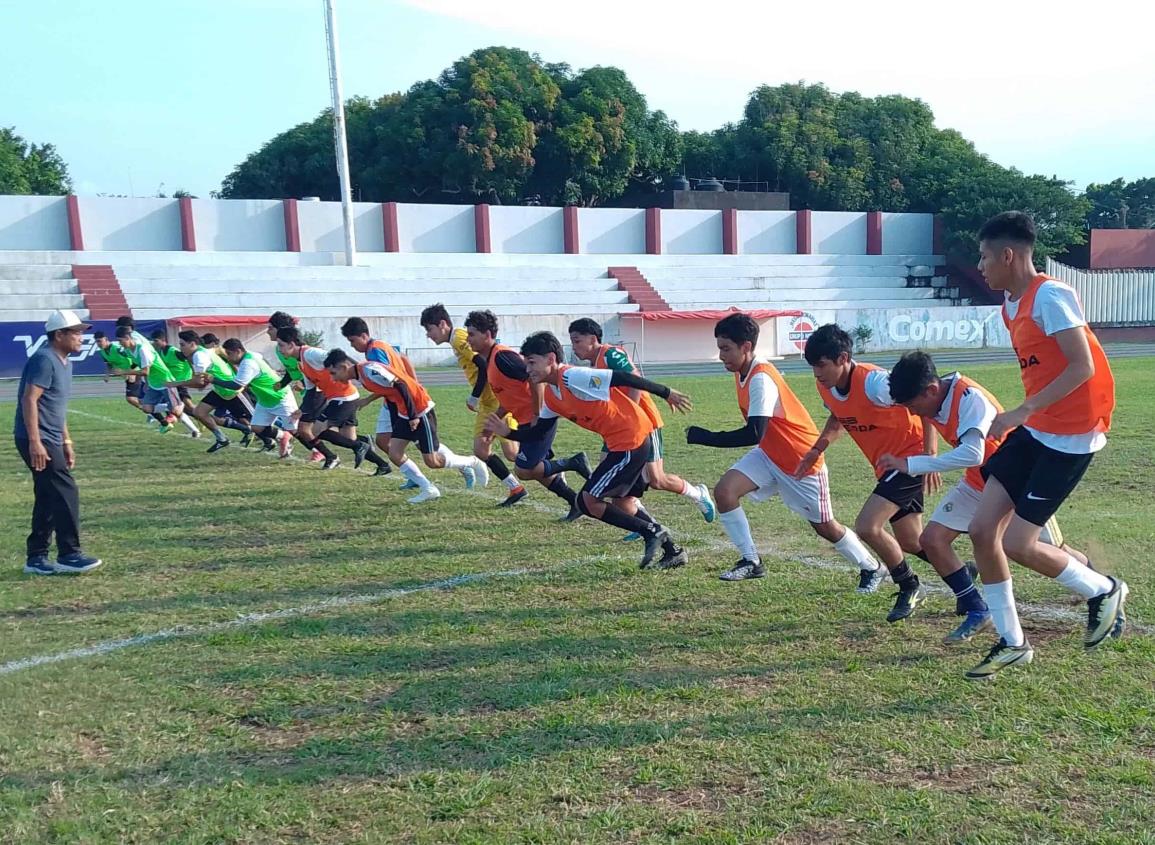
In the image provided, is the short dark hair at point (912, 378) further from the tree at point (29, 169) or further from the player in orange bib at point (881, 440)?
the tree at point (29, 169)

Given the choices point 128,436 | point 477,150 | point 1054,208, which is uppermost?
point 477,150

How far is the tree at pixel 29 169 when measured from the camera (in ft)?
188

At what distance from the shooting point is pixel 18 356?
34.3 metres

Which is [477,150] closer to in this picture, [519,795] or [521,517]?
[521,517]

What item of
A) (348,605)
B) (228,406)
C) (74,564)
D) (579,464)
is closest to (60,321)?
(74,564)

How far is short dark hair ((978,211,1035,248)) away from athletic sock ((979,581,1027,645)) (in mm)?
1605

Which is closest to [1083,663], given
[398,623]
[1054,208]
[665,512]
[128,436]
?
[398,623]

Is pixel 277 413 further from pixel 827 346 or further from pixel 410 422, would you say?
pixel 827 346

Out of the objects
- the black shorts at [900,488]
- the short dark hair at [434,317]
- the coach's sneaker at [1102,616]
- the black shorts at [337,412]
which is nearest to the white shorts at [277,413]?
the black shorts at [337,412]

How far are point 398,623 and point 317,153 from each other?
187ft

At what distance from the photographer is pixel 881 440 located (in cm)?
580

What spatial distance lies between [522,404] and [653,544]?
238cm

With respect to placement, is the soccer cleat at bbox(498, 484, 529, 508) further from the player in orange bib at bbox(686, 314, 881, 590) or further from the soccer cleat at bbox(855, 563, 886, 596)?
the soccer cleat at bbox(855, 563, 886, 596)

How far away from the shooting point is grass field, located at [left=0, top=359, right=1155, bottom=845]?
352cm
